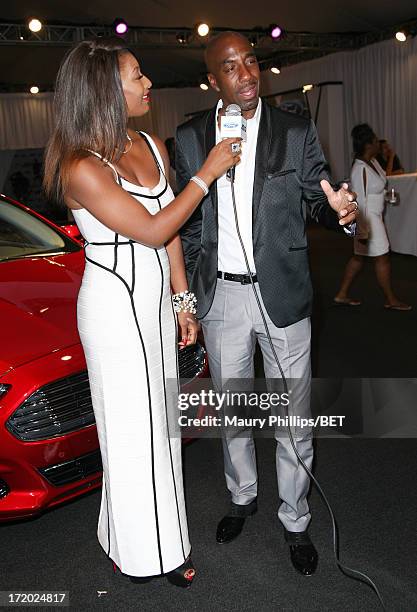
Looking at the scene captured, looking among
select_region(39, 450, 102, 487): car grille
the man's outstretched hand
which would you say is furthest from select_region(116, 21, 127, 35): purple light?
the man's outstretched hand

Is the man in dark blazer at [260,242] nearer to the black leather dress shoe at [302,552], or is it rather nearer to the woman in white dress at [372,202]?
the black leather dress shoe at [302,552]

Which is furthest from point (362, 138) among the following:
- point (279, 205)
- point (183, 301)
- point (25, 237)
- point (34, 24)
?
point (34, 24)

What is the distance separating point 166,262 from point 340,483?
1.53m

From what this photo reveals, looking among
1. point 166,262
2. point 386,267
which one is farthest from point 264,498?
point 386,267

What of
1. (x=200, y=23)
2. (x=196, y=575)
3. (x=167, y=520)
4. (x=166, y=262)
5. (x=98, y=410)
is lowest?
(x=196, y=575)

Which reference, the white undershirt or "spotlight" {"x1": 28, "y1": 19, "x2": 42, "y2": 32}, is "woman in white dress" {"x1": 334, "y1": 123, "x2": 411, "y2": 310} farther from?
"spotlight" {"x1": 28, "y1": 19, "x2": 42, "y2": 32}

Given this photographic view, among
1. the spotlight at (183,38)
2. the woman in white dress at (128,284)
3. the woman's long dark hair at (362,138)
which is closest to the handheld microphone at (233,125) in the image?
the woman in white dress at (128,284)

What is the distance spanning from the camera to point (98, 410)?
2326 mm

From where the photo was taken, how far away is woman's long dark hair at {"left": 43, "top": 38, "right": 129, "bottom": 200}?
2.00 m

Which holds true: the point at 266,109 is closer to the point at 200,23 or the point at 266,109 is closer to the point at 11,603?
the point at 11,603

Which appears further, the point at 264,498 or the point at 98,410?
the point at 264,498

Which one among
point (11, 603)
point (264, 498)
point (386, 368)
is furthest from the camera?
point (386, 368)

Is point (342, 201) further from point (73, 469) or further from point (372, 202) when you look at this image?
point (372, 202)

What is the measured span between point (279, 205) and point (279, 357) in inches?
21.4
